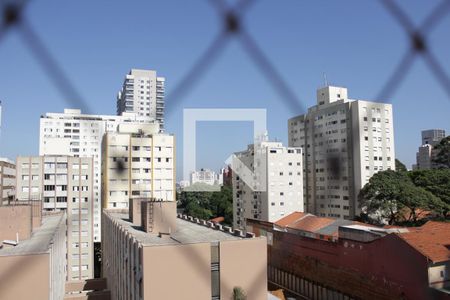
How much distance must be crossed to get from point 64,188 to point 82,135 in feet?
40.2

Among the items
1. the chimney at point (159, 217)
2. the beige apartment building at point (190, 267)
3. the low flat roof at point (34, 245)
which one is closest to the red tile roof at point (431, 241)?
the beige apartment building at point (190, 267)

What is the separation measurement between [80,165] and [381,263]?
9.08 meters

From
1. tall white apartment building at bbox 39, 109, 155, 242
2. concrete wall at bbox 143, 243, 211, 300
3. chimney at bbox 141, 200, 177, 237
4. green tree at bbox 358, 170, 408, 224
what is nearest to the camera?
tall white apartment building at bbox 39, 109, 155, 242

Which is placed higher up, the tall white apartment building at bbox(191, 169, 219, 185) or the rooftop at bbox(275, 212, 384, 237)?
the tall white apartment building at bbox(191, 169, 219, 185)

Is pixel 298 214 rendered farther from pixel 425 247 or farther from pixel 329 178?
pixel 329 178

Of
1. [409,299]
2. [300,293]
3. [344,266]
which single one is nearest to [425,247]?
[409,299]

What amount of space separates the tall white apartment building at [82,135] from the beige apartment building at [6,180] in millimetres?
1238

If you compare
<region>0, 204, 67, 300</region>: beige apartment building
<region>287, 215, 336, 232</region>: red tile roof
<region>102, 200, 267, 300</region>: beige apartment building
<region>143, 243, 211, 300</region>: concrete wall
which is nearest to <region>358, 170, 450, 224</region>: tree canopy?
<region>287, 215, 336, 232</region>: red tile roof

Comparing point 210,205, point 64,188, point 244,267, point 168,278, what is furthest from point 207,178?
point 168,278

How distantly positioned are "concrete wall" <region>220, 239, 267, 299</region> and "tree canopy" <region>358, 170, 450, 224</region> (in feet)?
21.0

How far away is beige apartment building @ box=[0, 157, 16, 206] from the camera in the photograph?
1237 cm

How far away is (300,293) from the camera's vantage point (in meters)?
9.12

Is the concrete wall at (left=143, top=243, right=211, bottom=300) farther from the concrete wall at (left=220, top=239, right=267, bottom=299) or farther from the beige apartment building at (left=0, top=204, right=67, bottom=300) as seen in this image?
the beige apartment building at (left=0, top=204, right=67, bottom=300)

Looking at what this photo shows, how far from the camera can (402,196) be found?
10.3 meters
